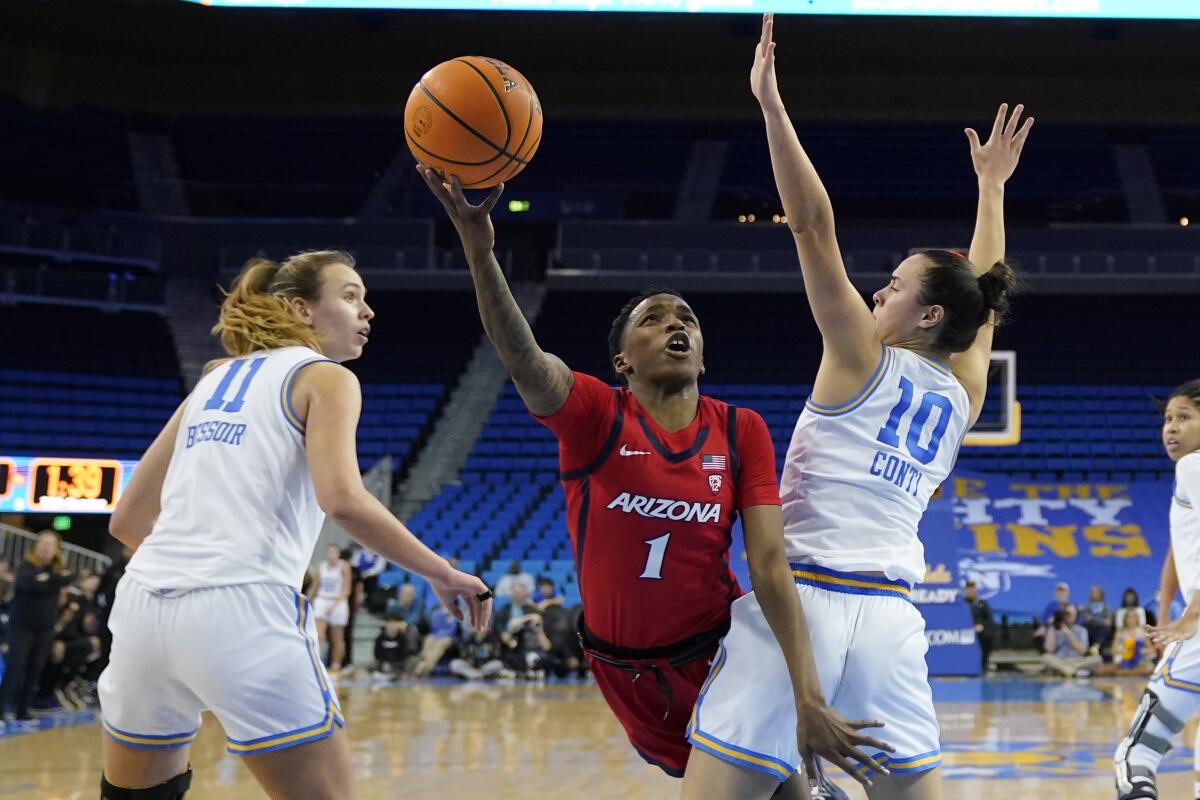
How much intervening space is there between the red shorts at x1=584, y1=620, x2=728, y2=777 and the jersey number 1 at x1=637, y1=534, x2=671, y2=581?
0.19 m

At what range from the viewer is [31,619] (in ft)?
28.5

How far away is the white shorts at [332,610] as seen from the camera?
12.5 m

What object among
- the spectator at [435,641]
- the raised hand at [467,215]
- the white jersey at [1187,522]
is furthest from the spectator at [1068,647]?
the raised hand at [467,215]

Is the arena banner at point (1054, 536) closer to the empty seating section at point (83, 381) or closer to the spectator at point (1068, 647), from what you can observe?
the spectator at point (1068, 647)

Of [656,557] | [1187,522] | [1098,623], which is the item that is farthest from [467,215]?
[1098,623]

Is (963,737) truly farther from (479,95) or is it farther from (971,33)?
(971,33)

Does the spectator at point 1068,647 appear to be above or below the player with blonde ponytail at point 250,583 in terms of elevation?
below

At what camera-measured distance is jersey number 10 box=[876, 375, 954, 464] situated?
2.84 m

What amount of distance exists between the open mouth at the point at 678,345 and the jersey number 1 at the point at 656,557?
0.43 metres

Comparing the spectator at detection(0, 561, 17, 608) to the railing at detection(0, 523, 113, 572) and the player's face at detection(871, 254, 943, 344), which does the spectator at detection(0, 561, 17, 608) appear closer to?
the railing at detection(0, 523, 113, 572)

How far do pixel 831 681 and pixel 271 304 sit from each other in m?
1.56

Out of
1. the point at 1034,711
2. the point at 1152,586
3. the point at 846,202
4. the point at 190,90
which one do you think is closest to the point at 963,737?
the point at 1034,711

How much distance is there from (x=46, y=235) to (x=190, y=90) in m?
5.19

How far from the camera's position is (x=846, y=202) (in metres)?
22.1
